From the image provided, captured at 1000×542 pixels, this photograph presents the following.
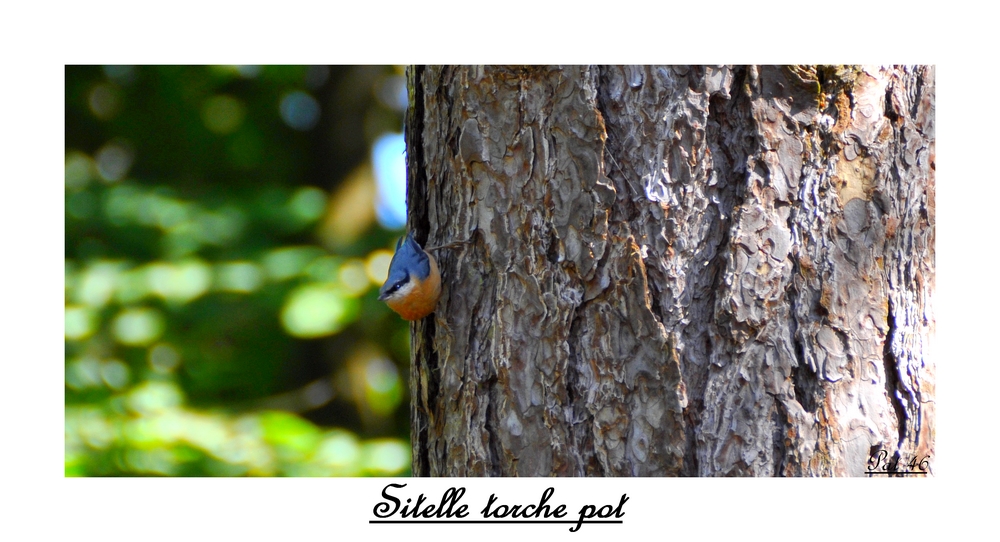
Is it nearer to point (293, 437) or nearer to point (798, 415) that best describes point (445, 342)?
point (798, 415)

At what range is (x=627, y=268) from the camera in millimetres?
1094

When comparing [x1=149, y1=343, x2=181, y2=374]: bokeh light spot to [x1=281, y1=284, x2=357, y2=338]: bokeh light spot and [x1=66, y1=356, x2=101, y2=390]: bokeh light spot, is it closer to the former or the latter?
[x1=66, y1=356, x2=101, y2=390]: bokeh light spot

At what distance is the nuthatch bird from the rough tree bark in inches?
5.6

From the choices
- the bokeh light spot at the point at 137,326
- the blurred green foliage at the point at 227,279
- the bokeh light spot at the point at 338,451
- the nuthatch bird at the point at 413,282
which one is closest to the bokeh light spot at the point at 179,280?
the blurred green foliage at the point at 227,279

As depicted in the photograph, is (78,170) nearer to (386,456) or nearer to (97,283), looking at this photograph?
(97,283)

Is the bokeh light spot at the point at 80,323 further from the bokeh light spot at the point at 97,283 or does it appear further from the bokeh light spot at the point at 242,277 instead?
the bokeh light spot at the point at 242,277

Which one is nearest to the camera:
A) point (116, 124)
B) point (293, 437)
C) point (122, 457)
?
point (122, 457)

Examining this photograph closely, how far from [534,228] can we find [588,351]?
0.25 m

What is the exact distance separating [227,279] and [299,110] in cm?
99

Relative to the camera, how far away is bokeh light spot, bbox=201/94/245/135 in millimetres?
2998

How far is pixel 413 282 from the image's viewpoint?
48.7 inches

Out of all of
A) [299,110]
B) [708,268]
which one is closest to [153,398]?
[299,110]

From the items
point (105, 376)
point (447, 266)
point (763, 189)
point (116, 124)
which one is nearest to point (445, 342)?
point (447, 266)

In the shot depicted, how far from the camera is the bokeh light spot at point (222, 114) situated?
3.00 m
